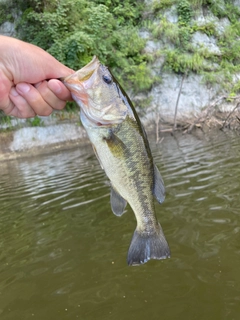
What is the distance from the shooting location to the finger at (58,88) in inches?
95.3

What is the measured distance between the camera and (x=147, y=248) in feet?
8.74

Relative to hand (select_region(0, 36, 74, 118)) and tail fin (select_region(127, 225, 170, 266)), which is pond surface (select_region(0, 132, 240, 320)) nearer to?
tail fin (select_region(127, 225, 170, 266))

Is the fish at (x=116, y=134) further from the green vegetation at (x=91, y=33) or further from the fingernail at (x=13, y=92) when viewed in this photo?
the green vegetation at (x=91, y=33)

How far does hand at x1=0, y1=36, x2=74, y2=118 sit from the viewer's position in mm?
2469

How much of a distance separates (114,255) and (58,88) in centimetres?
313

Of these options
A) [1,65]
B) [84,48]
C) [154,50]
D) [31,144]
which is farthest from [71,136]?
[1,65]

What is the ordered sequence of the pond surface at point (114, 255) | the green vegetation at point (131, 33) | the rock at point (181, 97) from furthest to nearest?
the rock at point (181, 97) < the green vegetation at point (131, 33) < the pond surface at point (114, 255)

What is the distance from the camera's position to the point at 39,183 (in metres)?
10.3

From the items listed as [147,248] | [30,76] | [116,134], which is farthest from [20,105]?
[147,248]

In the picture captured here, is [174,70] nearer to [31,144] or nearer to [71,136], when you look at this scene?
[71,136]

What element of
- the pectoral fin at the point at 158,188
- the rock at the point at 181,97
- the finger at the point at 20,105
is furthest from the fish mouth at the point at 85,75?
the rock at the point at 181,97

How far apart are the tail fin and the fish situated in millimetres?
334

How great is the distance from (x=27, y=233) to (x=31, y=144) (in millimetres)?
12428

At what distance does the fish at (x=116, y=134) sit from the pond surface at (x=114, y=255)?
180 cm
